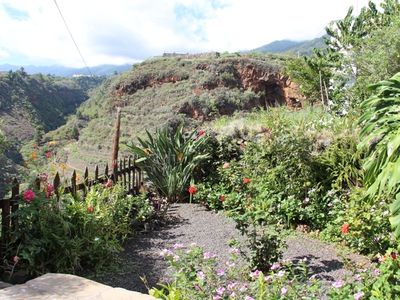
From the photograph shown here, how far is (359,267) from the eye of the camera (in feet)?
11.0

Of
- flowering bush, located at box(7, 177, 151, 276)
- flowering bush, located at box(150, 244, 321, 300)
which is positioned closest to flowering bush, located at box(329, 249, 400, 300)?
flowering bush, located at box(150, 244, 321, 300)

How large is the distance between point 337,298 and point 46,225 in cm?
259

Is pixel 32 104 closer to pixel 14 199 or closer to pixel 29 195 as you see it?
pixel 14 199

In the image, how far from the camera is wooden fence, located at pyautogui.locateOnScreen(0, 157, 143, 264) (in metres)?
3.66

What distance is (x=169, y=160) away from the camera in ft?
22.5

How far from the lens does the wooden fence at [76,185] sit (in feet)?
12.0

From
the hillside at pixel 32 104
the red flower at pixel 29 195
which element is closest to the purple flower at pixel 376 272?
the red flower at pixel 29 195

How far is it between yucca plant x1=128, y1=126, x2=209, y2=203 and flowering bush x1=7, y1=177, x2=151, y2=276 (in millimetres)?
2545

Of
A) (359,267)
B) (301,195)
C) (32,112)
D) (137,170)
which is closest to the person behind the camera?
(359,267)

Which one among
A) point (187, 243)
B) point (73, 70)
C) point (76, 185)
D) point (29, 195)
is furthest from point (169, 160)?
point (73, 70)

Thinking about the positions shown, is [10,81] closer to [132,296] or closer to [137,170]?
[137,170]

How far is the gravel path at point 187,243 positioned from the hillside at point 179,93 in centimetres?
1428

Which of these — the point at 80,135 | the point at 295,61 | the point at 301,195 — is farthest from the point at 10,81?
the point at 301,195

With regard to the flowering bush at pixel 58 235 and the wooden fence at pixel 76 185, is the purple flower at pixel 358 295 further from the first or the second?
the wooden fence at pixel 76 185
